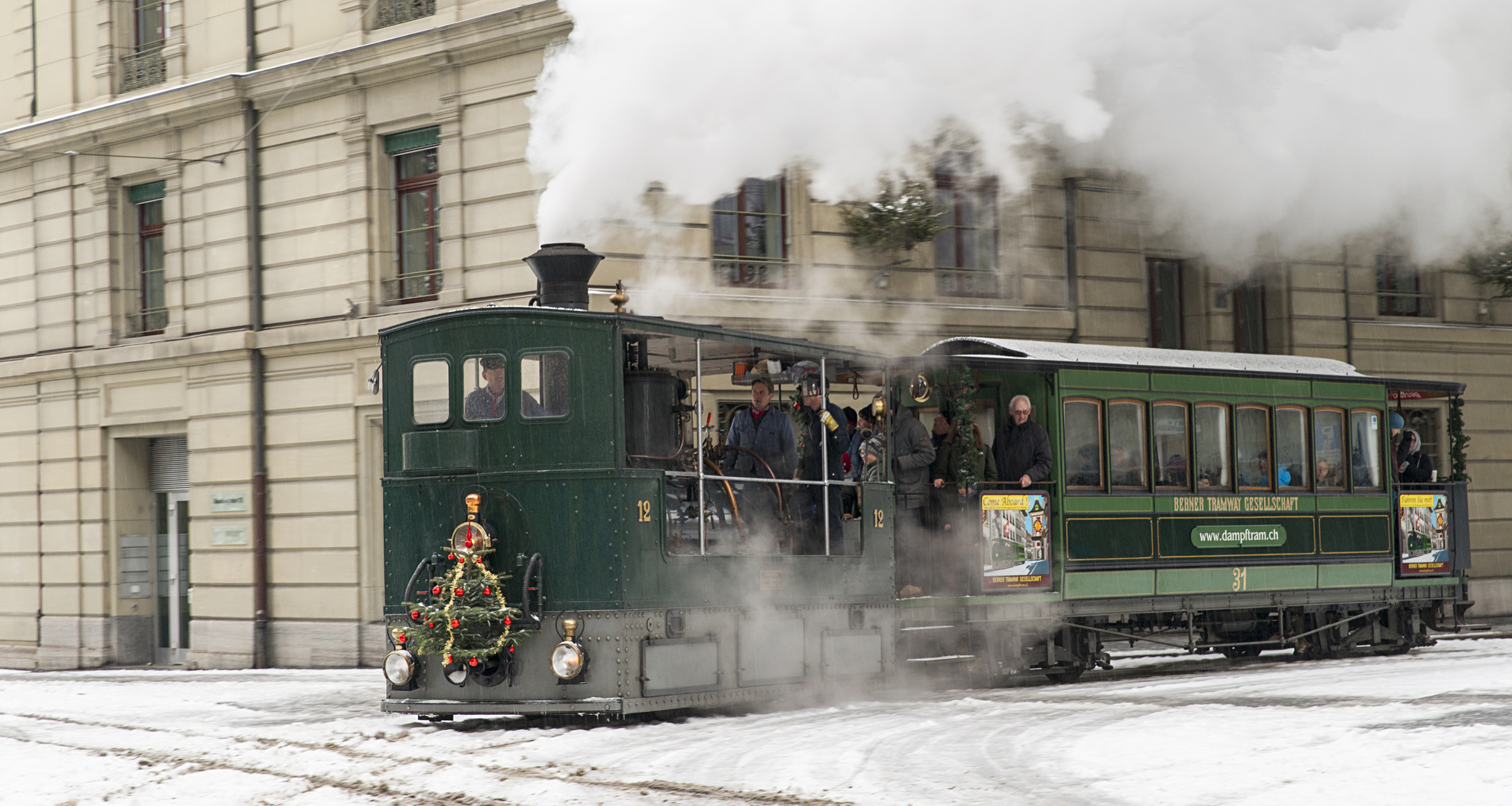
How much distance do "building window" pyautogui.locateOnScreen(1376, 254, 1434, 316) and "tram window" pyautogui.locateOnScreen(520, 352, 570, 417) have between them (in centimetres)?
1599

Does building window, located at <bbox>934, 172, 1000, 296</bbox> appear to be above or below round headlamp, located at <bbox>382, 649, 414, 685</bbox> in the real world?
above

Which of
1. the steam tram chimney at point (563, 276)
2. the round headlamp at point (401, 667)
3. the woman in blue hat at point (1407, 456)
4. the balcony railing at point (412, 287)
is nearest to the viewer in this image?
the round headlamp at point (401, 667)

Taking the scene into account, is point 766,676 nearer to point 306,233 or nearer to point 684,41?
point 684,41

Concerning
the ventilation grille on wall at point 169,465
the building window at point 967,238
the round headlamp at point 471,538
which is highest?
the building window at point 967,238

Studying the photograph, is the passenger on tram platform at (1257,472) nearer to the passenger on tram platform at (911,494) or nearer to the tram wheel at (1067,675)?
the tram wheel at (1067,675)

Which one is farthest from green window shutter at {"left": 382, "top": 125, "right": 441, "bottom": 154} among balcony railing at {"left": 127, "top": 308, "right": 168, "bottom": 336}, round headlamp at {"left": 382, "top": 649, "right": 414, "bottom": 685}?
round headlamp at {"left": 382, "top": 649, "right": 414, "bottom": 685}

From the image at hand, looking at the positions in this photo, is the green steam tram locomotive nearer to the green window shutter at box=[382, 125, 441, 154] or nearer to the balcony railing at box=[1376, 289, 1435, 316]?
the balcony railing at box=[1376, 289, 1435, 316]

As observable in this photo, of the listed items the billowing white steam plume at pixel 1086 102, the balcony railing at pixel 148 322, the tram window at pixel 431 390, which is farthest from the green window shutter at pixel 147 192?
the tram window at pixel 431 390

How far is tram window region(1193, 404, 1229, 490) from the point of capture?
1455 centimetres

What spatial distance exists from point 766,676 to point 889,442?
8.27ft

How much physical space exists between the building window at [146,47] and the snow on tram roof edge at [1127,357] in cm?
1322

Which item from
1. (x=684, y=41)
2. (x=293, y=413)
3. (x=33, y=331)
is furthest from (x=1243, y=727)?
(x=33, y=331)

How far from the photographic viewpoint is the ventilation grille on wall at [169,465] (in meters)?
22.2

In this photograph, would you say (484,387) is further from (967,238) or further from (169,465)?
(169,465)
